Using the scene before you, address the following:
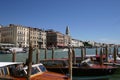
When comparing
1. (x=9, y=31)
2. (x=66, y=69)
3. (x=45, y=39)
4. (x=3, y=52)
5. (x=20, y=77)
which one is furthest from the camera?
(x=45, y=39)

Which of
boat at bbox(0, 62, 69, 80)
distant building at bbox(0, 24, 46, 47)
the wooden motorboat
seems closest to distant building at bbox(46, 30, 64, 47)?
distant building at bbox(0, 24, 46, 47)

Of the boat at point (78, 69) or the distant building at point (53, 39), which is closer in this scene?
the boat at point (78, 69)

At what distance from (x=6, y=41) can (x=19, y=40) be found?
5202 mm

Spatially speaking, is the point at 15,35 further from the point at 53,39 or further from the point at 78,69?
the point at 78,69

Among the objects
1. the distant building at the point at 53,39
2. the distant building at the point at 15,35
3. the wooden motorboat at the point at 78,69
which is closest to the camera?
the wooden motorboat at the point at 78,69

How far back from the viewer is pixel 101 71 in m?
17.3

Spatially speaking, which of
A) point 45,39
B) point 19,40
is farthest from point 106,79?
point 45,39

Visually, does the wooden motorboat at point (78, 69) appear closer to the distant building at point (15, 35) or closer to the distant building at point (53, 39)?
the distant building at point (15, 35)

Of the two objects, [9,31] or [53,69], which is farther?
[9,31]

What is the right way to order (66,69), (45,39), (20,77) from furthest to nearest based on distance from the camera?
(45,39) → (66,69) → (20,77)

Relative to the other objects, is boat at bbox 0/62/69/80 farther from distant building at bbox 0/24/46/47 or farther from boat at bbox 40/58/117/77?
distant building at bbox 0/24/46/47

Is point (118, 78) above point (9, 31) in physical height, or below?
below

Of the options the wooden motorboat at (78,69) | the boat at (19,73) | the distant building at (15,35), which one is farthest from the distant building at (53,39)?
the boat at (19,73)

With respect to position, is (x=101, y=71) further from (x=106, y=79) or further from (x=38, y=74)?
(x=38, y=74)
